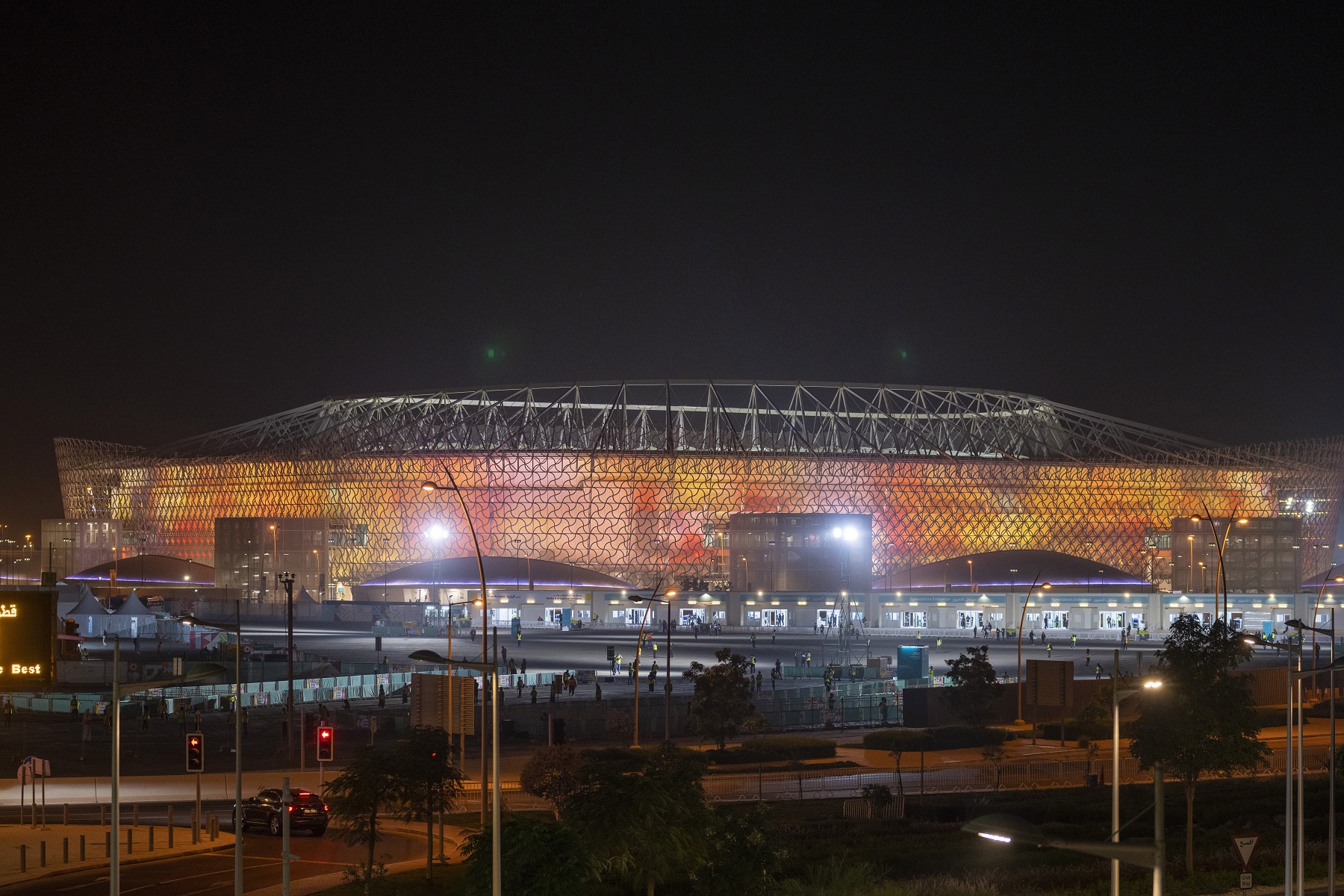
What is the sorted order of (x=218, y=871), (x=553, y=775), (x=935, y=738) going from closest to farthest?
(x=218, y=871), (x=553, y=775), (x=935, y=738)

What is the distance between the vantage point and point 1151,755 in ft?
97.2

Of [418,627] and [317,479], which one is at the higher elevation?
[317,479]

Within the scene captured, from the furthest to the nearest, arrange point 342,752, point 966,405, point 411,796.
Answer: point 966,405 < point 342,752 < point 411,796

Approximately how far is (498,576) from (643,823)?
4116 inches

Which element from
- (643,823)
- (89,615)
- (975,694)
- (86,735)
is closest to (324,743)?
(86,735)

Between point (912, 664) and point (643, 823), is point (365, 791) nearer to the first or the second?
point (643, 823)

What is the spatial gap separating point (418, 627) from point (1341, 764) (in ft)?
227

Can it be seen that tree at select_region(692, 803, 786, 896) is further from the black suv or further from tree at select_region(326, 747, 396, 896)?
the black suv

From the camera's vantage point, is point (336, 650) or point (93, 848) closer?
point (93, 848)

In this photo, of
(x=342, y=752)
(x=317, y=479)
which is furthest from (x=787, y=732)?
(x=317, y=479)

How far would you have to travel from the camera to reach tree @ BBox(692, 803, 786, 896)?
21.0 metres

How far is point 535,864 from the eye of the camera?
19.7 metres

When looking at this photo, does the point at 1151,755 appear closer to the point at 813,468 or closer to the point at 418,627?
the point at 418,627

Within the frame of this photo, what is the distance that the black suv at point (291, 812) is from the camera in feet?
101
